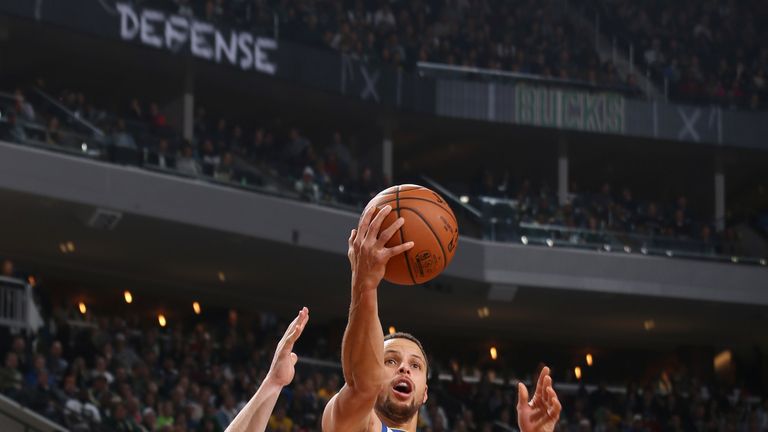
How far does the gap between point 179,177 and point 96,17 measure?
121 inches

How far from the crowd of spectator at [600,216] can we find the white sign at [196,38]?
446 centimetres

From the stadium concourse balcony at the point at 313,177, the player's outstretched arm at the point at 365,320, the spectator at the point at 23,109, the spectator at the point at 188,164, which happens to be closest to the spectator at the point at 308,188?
the stadium concourse balcony at the point at 313,177

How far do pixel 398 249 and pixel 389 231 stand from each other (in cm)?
11

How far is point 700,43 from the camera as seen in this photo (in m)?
31.8

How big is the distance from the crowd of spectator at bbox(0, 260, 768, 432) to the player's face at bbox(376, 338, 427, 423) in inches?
413

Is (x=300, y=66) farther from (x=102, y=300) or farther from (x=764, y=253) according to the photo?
(x=764, y=253)

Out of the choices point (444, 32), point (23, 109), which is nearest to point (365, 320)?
point (23, 109)

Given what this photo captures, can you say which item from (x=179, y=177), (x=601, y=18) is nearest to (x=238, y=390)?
(x=179, y=177)

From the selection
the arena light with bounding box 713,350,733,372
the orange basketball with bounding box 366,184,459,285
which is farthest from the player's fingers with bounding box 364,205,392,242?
the arena light with bounding box 713,350,733,372

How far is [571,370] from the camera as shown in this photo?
31656 millimetres

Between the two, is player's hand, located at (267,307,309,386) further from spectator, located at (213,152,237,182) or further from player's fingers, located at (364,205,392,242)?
spectator, located at (213,152,237,182)

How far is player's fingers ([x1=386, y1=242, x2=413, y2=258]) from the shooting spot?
5.50 meters

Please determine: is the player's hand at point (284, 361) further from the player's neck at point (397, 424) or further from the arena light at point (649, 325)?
the arena light at point (649, 325)

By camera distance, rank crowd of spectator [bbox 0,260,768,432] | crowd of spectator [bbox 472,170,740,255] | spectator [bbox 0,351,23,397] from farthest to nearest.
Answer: crowd of spectator [bbox 472,170,740,255] → crowd of spectator [bbox 0,260,768,432] → spectator [bbox 0,351,23,397]
